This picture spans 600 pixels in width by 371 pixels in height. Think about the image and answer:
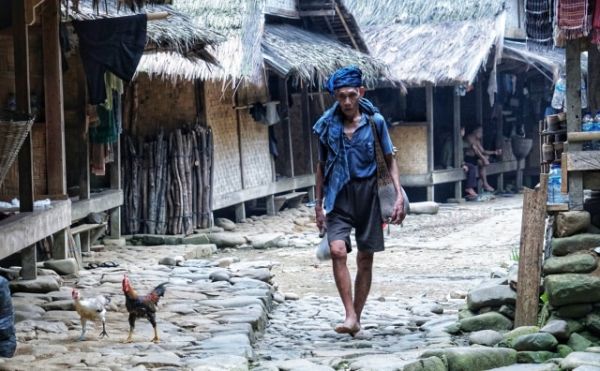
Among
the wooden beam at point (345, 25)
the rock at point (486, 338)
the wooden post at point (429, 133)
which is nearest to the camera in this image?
the rock at point (486, 338)

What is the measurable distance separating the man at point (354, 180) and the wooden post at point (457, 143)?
15.1 metres

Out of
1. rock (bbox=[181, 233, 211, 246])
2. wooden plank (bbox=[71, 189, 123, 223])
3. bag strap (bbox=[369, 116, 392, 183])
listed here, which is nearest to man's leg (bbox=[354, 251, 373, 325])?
bag strap (bbox=[369, 116, 392, 183])

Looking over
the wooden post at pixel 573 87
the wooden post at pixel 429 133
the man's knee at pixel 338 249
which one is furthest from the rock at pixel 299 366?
the wooden post at pixel 429 133

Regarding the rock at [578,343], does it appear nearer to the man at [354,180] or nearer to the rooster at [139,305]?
the man at [354,180]

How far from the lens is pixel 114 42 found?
10875 mm

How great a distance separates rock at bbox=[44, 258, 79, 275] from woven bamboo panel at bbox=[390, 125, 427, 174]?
1238cm

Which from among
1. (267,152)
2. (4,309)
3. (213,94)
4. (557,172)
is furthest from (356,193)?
(267,152)

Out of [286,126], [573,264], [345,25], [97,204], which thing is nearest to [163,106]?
[97,204]

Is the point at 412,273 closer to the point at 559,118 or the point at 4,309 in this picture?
the point at 559,118

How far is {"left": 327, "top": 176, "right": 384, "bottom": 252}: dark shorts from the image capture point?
790 cm

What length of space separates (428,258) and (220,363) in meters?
7.81

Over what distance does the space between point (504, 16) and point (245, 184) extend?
694cm

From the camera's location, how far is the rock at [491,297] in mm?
8266

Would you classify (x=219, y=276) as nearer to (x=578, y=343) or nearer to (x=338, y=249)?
(x=338, y=249)
